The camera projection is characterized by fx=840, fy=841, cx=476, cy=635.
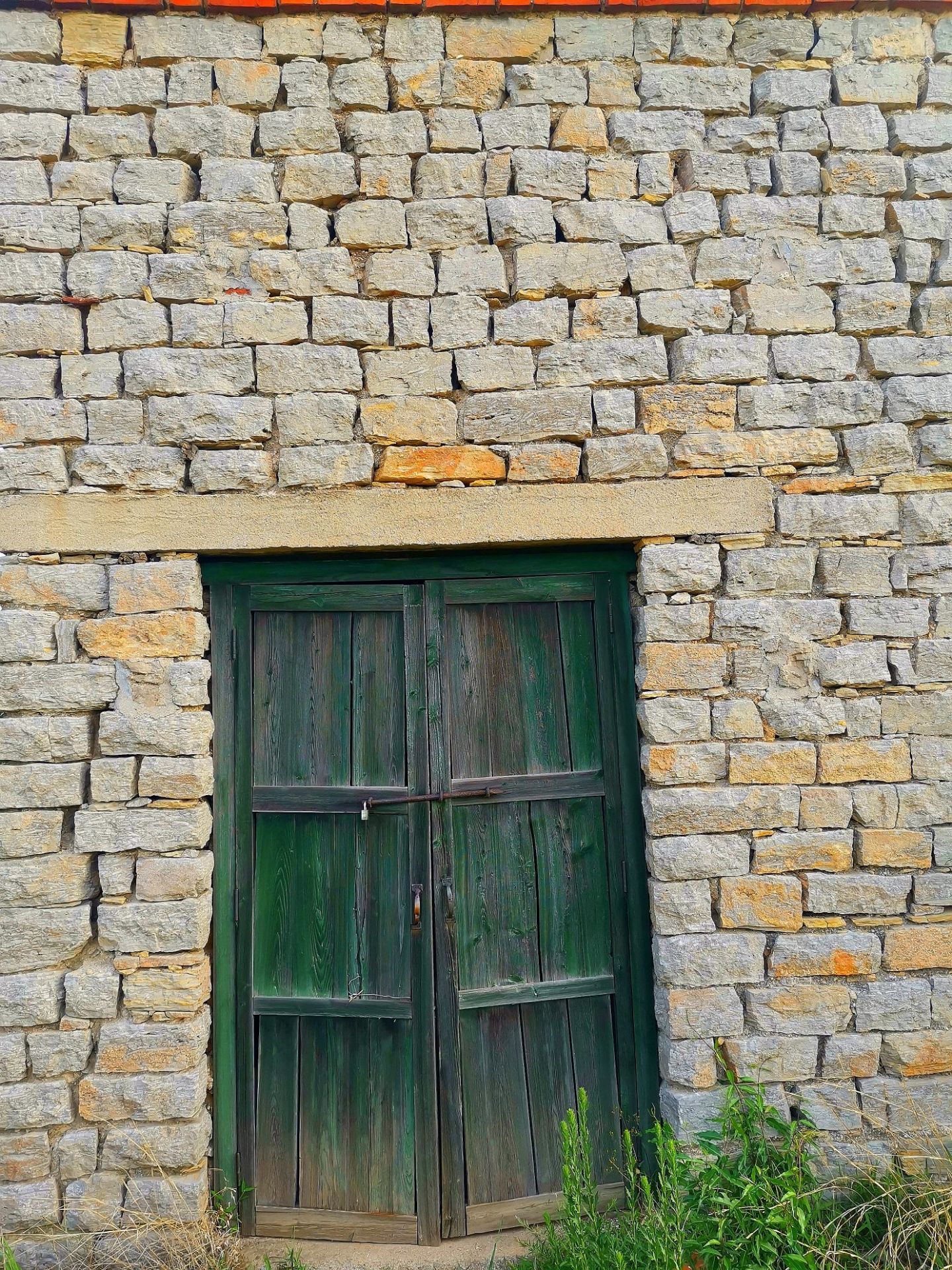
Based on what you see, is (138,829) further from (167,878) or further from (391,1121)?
(391,1121)

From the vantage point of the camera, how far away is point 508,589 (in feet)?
9.52

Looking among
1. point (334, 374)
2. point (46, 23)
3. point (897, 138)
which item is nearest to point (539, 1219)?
point (334, 374)

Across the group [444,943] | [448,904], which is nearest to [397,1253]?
[444,943]

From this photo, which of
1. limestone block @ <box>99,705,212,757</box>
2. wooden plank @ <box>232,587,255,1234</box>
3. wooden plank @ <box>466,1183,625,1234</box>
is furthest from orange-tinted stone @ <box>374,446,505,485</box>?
wooden plank @ <box>466,1183,625,1234</box>

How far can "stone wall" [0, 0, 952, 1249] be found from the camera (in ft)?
8.69

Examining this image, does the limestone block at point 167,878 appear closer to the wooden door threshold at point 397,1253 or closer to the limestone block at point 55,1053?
the limestone block at point 55,1053

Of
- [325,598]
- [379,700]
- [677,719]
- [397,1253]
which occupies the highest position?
[325,598]

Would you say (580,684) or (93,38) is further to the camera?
(580,684)

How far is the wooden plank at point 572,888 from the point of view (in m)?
2.84

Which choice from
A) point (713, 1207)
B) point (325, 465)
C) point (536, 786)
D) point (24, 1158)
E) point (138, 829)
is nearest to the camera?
point (713, 1207)

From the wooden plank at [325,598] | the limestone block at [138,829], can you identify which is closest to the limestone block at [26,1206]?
the limestone block at [138,829]

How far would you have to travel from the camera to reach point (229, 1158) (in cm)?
272

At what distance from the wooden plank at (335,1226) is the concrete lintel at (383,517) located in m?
2.16

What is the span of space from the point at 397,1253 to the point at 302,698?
5.89 feet
